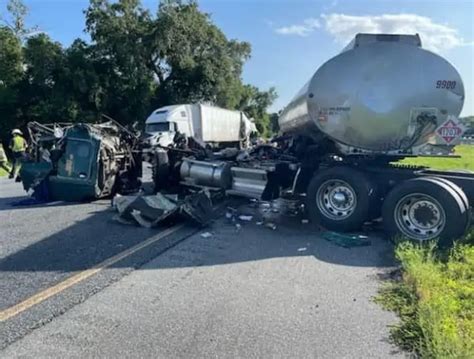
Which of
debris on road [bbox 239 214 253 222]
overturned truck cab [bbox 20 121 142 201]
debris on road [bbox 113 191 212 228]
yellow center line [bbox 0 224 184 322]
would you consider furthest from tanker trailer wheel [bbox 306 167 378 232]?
overturned truck cab [bbox 20 121 142 201]

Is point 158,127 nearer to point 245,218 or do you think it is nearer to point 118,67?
point 118,67

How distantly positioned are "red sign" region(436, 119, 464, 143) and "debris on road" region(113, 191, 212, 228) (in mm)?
3898

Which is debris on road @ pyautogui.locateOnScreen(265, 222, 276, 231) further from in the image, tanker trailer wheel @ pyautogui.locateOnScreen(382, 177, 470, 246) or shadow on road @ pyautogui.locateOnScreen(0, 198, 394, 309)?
tanker trailer wheel @ pyautogui.locateOnScreen(382, 177, 470, 246)

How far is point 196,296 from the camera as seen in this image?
4.43m

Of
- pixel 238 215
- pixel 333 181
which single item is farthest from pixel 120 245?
pixel 333 181

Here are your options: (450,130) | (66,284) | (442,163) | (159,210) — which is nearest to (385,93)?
(450,130)

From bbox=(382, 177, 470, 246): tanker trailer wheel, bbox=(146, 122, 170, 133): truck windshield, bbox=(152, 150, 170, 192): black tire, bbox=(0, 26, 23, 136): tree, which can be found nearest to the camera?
bbox=(382, 177, 470, 246): tanker trailer wheel

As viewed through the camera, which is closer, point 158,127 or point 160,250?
point 160,250

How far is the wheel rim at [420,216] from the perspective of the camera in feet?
21.1

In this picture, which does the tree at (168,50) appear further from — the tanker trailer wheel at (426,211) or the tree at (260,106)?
the tanker trailer wheel at (426,211)

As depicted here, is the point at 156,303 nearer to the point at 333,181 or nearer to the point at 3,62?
the point at 333,181

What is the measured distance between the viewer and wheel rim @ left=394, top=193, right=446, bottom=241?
643 cm

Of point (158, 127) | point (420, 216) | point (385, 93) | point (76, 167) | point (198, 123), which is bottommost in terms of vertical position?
point (76, 167)

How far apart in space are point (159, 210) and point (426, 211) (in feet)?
13.3
